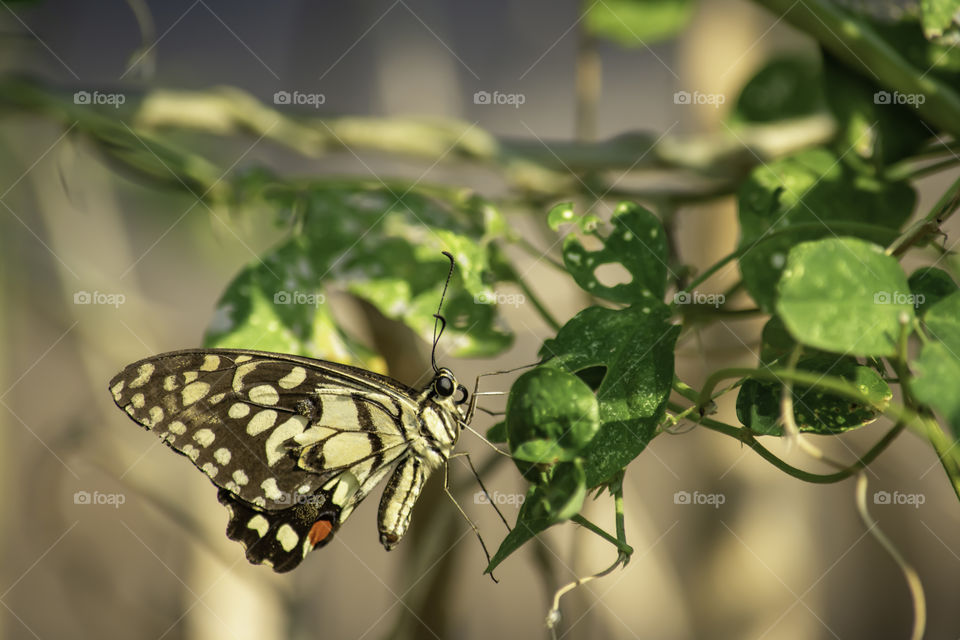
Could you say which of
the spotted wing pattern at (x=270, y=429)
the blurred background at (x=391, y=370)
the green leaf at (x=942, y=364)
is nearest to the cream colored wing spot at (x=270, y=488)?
the spotted wing pattern at (x=270, y=429)

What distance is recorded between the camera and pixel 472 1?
158 cm

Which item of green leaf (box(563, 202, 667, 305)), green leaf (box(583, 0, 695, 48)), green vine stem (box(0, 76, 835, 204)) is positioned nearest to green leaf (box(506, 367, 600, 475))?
green leaf (box(563, 202, 667, 305))

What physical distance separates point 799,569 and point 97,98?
1010mm

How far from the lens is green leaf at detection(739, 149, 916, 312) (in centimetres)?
49

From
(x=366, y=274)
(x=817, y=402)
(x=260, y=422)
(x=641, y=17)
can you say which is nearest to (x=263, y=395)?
(x=260, y=422)

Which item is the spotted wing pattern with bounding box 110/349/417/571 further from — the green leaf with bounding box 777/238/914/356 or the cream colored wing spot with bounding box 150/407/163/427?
the green leaf with bounding box 777/238/914/356

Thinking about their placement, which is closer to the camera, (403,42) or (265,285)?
(265,285)

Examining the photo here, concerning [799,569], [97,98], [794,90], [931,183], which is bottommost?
[799,569]

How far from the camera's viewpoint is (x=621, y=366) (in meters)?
0.43

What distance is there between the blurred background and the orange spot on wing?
180 mm

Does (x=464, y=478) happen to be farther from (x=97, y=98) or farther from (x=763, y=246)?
(x=97, y=98)

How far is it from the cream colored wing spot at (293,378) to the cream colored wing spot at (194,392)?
0.06 m

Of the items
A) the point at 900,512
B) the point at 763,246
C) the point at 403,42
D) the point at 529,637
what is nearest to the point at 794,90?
the point at 763,246

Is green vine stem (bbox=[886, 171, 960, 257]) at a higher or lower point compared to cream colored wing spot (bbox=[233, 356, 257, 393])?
lower
